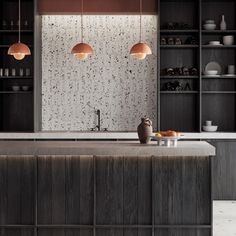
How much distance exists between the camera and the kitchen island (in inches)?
203

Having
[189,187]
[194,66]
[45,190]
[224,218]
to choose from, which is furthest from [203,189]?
[194,66]

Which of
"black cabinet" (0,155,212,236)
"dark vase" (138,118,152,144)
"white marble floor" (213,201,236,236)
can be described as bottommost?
"white marble floor" (213,201,236,236)

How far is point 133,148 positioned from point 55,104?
4.02 metres

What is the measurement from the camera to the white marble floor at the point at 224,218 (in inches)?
235

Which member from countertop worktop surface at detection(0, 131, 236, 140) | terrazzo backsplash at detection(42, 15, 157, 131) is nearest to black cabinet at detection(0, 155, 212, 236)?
countertop worktop surface at detection(0, 131, 236, 140)

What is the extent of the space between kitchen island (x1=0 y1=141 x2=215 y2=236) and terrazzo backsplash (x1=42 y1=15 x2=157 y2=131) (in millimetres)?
3567

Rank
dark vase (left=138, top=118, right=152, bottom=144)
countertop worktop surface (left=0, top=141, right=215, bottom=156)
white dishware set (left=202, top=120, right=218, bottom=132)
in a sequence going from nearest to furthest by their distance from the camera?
countertop worktop surface (left=0, top=141, right=215, bottom=156) → dark vase (left=138, top=118, right=152, bottom=144) → white dishware set (left=202, top=120, right=218, bottom=132)

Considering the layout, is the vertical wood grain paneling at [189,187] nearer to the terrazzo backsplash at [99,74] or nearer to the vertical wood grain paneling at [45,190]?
the vertical wood grain paneling at [45,190]

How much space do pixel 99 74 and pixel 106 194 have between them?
153 inches

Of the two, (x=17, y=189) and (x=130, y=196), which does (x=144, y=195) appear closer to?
(x=130, y=196)

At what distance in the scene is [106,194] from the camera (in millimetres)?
5203

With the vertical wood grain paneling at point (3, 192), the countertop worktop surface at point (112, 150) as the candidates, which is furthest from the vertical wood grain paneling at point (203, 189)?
the vertical wood grain paneling at point (3, 192)

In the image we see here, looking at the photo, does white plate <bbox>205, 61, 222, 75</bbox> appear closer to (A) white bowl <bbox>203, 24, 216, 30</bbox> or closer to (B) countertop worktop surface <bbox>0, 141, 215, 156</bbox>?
(A) white bowl <bbox>203, 24, 216, 30</bbox>

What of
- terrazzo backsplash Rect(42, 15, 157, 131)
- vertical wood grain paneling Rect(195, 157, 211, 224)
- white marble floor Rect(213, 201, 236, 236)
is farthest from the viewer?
terrazzo backsplash Rect(42, 15, 157, 131)
